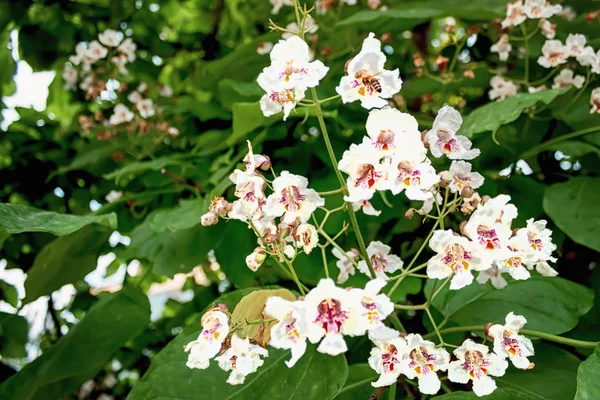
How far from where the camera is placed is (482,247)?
0.50m

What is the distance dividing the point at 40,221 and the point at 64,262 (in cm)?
23

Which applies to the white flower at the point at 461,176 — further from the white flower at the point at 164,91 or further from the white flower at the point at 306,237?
the white flower at the point at 164,91

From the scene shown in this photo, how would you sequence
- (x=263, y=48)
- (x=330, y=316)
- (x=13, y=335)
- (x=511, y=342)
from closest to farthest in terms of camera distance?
(x=330, y=316), (x=511, y=342), (x=263, y=48), (x=13, y=335)

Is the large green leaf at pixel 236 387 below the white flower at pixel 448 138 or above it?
below

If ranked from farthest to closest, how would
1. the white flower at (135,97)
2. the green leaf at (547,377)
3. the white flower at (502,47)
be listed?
the white flower at (135,97) → the white flower at (502,47) → the green leaf at (547,377)

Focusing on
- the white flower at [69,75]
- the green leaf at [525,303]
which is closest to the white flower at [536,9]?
the green leaf at [525,303]

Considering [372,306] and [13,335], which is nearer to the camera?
[372,306]

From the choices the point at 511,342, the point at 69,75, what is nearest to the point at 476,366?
the point at 511,342

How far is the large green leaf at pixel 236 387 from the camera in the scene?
62cm

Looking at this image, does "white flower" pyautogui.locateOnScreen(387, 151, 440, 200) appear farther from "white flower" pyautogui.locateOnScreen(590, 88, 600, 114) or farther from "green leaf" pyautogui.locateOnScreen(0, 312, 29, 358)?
"green leaf" pyautogui.locateOnScreen(0, 312, 29, 358)

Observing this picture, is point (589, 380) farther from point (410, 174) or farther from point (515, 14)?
point (515, 14)

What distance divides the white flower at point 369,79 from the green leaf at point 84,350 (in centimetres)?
59

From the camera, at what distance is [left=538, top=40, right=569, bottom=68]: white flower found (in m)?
0.94

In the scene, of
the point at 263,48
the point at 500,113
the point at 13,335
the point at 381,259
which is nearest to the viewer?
the point at 381,259
